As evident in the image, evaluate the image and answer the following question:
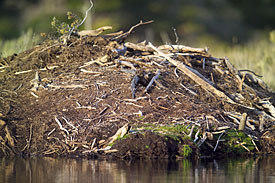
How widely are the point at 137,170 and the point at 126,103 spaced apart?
2.31m

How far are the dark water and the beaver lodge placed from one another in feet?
1.51

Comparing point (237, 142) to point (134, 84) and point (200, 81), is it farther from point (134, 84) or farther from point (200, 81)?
point (134, 84)

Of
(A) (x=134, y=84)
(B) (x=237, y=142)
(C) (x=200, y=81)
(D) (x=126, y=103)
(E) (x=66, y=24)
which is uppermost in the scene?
(E) (x=66, y=24)

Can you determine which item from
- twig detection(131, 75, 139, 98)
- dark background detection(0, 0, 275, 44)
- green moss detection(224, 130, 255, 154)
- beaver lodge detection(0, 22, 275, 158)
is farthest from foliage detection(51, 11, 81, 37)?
dark background detection(0, 0, 275, 44)

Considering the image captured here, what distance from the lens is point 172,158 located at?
29.5 ft

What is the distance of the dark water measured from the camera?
731cm

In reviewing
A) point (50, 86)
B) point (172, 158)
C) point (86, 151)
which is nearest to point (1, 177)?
point (86, 151)

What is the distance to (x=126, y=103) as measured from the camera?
1008 centimetres

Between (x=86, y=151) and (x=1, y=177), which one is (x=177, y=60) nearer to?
(x=86, y=151)

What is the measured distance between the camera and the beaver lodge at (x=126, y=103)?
9.33 meters

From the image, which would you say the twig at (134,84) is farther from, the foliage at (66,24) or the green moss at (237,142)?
the foliage at (66,24)

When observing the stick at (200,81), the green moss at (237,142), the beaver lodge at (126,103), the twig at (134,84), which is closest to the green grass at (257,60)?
the beaver lodge at (126,103)

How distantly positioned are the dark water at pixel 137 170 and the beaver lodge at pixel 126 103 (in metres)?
0.46

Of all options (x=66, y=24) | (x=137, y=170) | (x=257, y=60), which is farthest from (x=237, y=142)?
(x=257, y=60)
